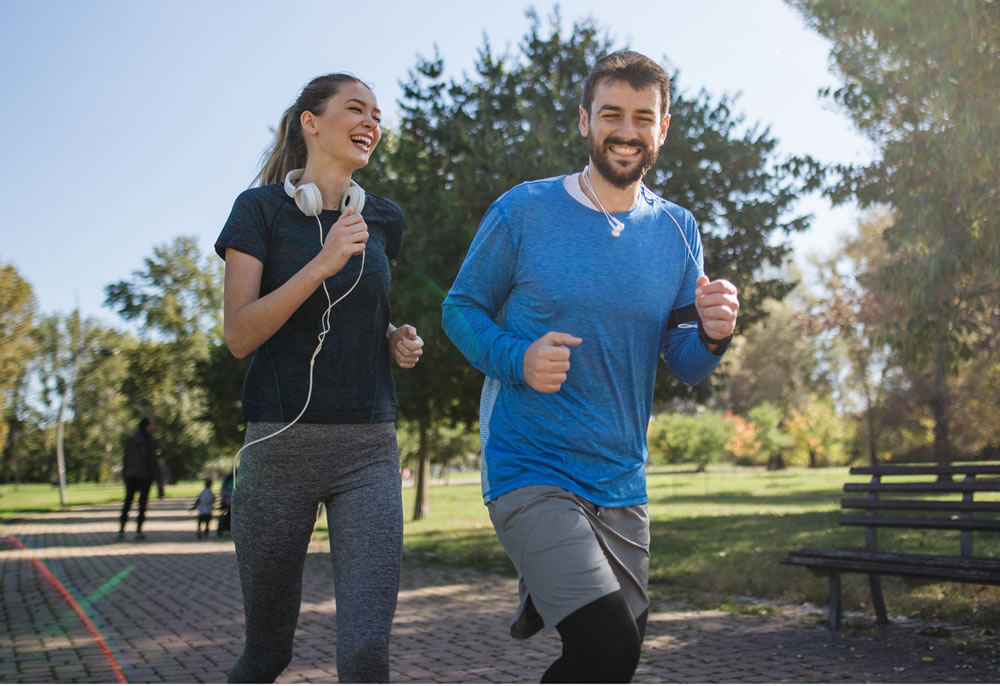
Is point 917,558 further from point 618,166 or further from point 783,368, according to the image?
point 783,368

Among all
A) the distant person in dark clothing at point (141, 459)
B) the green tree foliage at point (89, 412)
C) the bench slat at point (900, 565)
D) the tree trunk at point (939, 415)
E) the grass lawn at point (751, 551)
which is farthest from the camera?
the green tree foliage at point (89, 412)

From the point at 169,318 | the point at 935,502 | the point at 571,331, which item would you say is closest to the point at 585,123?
the point at 571,331

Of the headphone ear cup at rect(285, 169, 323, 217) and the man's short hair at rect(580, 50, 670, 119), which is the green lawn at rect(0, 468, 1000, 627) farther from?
the headphone ear cup at rect(285, 169, 323, 217)

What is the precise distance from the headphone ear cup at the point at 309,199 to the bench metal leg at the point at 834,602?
5.18 meters

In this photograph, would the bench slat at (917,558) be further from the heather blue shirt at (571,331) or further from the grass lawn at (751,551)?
the heather blue shirt at (571,331)

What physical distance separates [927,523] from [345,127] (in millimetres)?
5460

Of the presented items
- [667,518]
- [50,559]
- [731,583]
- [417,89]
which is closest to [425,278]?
[417,89]

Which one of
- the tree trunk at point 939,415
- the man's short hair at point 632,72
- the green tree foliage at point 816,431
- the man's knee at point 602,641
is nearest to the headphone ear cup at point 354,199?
the man's short hair at point 632,72

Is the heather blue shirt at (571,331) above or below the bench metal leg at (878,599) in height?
above

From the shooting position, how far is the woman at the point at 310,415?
2.97m

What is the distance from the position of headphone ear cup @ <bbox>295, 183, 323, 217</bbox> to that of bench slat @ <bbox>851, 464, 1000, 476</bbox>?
513 cm

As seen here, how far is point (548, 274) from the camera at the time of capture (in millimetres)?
2906

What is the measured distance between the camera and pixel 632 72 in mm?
3021

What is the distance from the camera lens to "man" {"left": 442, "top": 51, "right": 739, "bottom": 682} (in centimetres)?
257
